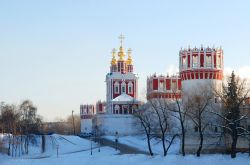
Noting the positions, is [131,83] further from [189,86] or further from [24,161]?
[24,161]

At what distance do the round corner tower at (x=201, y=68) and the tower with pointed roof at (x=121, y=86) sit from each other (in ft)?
110

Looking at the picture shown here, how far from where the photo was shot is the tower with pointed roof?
100312 millimetres

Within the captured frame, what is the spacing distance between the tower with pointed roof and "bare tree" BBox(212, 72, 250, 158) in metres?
41.5

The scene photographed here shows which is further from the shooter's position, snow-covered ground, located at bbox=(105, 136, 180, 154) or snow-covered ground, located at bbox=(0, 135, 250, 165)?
snow-covered ground, located at bbox=(105, 136, 180, 154)

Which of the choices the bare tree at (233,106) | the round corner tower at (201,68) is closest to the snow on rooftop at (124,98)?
the round corner tower at (201,68)

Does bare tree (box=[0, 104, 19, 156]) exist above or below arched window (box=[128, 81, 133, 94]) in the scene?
below

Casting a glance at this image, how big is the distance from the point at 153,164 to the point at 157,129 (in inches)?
1028

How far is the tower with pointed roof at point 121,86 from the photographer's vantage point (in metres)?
100

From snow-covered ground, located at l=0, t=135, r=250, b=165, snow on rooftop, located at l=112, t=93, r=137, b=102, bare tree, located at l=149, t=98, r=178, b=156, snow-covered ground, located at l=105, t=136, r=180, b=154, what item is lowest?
snow-covered ground, located at l=0, t=135, r=250, b=165

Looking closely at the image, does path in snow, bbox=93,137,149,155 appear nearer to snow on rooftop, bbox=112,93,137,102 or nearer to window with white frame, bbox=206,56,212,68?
window with white frame, bbox=206,56,212,68

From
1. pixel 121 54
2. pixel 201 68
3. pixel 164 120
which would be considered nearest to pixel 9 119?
pixel 121 54

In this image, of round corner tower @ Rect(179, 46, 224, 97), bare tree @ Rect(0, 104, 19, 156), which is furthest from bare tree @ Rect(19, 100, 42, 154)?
round corner tower @ Rect(179, 46, 224, 97)

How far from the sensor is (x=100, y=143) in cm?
8369

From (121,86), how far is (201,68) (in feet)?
127
